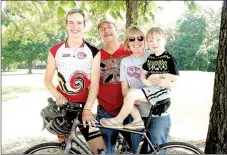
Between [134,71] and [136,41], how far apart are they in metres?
0.29

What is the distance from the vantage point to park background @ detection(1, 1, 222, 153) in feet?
33.6

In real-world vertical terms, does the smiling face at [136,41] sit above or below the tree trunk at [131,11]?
below

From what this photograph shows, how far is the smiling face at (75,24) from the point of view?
343cm

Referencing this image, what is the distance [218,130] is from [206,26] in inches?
2531

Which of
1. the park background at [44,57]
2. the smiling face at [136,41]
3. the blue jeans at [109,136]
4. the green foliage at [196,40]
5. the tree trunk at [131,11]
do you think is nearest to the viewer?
the smiling face at [136,41]

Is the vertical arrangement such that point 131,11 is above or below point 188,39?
below

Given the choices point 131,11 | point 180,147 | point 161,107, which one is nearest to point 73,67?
point 161,107

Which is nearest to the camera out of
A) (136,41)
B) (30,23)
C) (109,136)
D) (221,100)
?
(136,41)

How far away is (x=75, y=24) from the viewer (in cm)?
343

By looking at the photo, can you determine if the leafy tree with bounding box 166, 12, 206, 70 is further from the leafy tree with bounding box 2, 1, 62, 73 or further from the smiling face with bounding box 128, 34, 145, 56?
the smiling face with bounding box 128, 34, 145, 56

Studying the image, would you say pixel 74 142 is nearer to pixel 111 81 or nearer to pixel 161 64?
pixel 111 81

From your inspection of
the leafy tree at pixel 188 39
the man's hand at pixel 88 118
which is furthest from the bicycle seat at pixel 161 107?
the leafy tree at pixel 188 39

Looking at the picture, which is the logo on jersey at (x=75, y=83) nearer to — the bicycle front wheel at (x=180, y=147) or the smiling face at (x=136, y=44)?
the smiling face at (x=136, y=44)

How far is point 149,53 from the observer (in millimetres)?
3742
